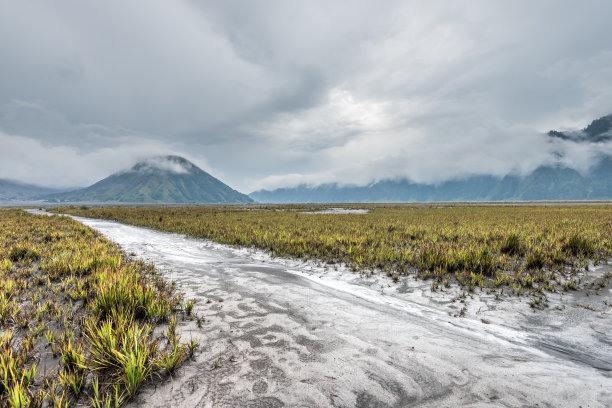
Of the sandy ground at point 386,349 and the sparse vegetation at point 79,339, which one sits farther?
the sandy ground at point 386,349

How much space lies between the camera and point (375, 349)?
415cm

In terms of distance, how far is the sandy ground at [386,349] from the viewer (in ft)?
10.2

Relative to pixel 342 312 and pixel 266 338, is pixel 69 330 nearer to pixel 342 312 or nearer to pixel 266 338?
pixel 266 338

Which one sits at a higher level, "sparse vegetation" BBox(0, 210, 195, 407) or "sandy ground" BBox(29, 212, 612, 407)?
"sparse vegetation" BBox(0, 210, 195, 407)

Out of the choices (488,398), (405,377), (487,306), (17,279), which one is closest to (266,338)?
(405,377)

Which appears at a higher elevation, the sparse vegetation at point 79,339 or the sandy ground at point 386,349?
the sparse vegetation at point 79,339

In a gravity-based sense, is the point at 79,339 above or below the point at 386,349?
above

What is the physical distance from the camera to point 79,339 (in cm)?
413

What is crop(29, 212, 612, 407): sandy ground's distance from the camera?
312 centimetres

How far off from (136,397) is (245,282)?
16.4 ft

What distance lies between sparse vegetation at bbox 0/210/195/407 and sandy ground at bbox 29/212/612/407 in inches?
16.9

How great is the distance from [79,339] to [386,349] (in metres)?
4.95

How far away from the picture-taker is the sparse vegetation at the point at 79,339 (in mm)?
2930

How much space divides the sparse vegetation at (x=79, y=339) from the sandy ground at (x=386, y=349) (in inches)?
16.9
